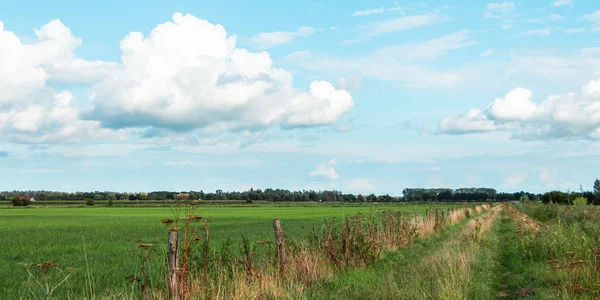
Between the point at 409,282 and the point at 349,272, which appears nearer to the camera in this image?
the point at 409,282

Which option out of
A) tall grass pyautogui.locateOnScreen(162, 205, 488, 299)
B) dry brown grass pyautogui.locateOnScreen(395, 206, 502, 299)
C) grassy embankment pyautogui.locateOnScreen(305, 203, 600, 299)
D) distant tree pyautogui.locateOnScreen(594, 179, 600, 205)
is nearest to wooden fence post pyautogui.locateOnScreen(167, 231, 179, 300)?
tall grass pyautogui.locateOnScreen(162, 205, 488, 299)

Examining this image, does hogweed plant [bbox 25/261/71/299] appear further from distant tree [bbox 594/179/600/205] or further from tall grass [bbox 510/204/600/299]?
distant tree [bbox 594/179/600/205]

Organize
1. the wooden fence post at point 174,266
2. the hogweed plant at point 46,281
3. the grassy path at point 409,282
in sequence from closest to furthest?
the hogweed plant at point 46,281 → the wooden fence post at point 174,266 → the grassy path at point 409,282

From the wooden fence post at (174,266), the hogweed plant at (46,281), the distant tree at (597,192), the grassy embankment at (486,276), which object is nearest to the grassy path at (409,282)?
the grassy embankment at (486,276)

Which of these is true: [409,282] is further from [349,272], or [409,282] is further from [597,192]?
[597,192]

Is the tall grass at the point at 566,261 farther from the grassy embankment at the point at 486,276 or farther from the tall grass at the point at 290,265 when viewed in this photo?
the tall grass at the point at 290,265

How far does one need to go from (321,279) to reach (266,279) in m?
2.36

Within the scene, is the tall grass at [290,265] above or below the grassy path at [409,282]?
above

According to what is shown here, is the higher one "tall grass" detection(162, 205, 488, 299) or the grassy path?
"tall grass" detection(162, 205, 488, 299)

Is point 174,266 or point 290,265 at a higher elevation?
point 174,266

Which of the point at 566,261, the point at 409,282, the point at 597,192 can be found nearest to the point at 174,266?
the point at 409,282

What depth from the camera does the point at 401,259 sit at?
52.4 ft

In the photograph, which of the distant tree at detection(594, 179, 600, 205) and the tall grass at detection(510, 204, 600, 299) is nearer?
the tall grass at detection(510, 204, 600, 299)

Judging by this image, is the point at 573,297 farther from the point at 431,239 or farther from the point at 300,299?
the point at 431,239
